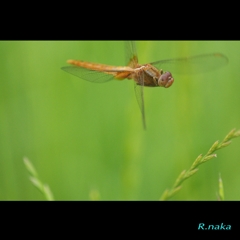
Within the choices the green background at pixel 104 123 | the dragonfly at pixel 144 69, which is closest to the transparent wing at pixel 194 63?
the dragonfly at pixel 144 69

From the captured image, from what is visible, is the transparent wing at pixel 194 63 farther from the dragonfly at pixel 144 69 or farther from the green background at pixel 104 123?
the green background at pixel 104 123

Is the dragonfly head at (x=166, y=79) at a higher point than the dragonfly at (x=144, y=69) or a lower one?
lower

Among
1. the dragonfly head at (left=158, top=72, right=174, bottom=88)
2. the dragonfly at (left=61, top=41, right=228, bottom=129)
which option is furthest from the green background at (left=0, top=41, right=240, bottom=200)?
the dragonfly head at (left=158, top=72, right=174, bottom=88)

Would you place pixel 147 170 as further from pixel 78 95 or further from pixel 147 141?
pixel 78 95

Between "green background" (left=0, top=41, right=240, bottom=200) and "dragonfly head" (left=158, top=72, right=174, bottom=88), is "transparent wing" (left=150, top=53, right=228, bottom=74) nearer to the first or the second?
"dragonfly head" (left=158, top=72, right=174, bottom=88)
